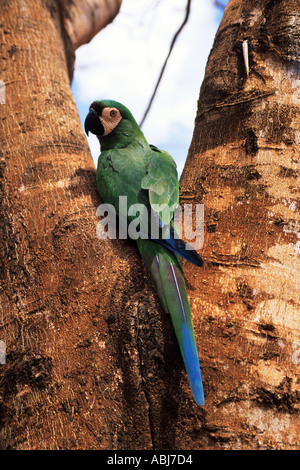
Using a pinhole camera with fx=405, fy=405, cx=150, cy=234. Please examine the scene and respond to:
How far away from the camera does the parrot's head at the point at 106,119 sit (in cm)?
227

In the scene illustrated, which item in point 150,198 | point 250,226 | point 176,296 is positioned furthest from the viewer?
point 150,198

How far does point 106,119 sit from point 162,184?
69 cm

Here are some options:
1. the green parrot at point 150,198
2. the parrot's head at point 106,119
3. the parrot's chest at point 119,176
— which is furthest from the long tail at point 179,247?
the parrot's head at point 106,119

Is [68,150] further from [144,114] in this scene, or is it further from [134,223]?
[144,114]

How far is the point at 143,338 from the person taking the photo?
3.90ft

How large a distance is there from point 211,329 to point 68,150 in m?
0.98

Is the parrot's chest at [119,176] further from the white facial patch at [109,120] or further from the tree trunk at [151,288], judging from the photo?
the white facial patch at [109,120]

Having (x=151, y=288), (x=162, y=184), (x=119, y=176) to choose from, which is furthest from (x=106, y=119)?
(x=151, y=288)

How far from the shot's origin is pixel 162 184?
1824mm

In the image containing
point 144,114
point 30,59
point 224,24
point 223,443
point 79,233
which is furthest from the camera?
point 144,114

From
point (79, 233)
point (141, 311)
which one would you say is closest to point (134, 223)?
point (79, 233)

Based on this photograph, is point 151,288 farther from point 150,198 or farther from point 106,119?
point 106,119

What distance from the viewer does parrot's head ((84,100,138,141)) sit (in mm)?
2268

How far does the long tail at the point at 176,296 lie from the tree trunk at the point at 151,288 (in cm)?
4
